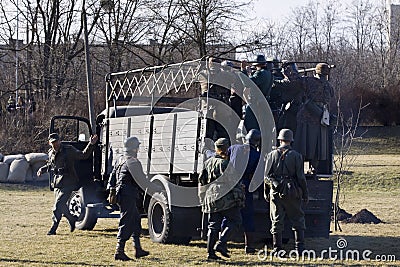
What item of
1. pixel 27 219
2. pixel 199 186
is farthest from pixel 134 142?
pixel 27 219

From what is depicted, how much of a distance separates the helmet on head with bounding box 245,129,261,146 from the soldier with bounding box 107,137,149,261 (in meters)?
1.64

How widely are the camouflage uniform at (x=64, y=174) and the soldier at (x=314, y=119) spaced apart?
11.9 ft

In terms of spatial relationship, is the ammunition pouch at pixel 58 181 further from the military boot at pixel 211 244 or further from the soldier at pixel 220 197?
the military boot at pixel 211 244

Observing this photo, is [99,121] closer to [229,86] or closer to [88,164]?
[88,164]

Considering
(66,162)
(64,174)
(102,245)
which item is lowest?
(102,245)

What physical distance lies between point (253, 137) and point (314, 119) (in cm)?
146

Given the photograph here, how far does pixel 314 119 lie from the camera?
12.5m

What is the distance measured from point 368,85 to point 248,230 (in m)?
46.2

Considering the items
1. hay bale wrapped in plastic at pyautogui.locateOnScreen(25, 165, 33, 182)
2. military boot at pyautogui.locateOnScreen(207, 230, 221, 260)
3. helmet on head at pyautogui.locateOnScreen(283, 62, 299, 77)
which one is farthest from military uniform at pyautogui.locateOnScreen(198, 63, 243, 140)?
hay bale wrapped in plastic at pyautogui.locateOnScreen(25, 165, 33, 182)

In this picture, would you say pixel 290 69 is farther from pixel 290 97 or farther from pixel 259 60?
pixel 259 60

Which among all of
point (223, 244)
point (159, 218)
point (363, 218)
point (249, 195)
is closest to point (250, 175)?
point (249, 195)

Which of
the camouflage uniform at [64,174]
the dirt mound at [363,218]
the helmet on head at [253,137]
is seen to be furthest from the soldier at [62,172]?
the dirt mound at [363,218]

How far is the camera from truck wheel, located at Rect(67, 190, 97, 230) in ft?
47.6

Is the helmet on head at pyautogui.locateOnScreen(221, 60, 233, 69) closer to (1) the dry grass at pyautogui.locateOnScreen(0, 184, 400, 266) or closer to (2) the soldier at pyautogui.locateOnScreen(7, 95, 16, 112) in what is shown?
(1) the dry grass at pyautogui.locateOnScreen(0, 184, 400, 266)
